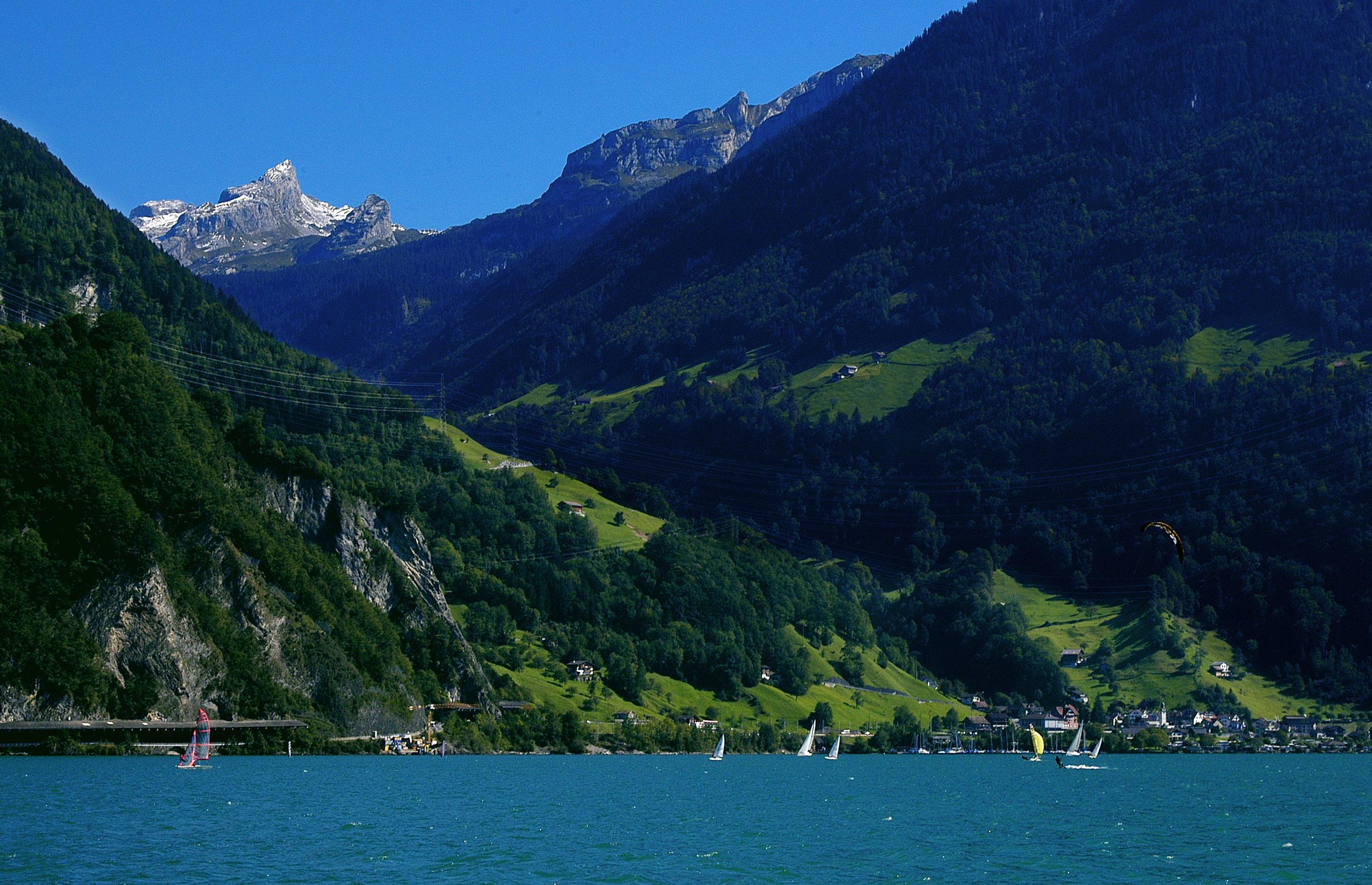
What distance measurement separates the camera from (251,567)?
131750mm

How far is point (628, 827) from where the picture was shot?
226 feet

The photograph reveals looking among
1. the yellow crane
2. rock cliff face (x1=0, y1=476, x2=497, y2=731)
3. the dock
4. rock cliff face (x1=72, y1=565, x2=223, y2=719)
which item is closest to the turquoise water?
the dock

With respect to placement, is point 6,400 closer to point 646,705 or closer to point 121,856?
point 121,856

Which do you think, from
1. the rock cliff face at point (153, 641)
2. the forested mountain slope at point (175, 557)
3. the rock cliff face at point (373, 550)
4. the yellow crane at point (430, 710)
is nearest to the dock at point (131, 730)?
the forested mountain slope at point (175, 557)

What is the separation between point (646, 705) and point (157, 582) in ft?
274

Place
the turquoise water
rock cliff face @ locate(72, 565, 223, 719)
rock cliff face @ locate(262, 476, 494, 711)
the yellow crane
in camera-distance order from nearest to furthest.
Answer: the turquoise water → rock cliff face @ locate(72, 565, 223, 719) → the yellow crane → rock cliff face @ locate(262, 476, 494, 711)

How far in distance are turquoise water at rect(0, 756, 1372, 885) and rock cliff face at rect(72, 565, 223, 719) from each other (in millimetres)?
6932

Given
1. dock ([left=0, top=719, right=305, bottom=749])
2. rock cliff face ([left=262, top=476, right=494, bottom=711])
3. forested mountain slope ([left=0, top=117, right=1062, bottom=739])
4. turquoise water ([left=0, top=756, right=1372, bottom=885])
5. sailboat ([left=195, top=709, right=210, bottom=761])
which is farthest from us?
rock cliff face ([left=262, top=476, right=494, bottom=711])

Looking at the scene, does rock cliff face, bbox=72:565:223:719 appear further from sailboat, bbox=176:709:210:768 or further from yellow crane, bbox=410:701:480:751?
yellow crane, bbox=410:701:480:751

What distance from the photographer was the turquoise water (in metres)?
52.8

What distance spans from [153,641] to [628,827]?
6084 centimetres

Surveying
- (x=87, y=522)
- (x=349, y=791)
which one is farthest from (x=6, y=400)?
(x=349, y=791)

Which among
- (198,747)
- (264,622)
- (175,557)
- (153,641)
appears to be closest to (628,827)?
(198,747)

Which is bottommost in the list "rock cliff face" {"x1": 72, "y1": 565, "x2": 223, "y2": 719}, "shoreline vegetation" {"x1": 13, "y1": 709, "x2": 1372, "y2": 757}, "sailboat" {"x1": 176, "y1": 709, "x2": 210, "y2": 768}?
"shoreline vegetation" {"x1": 13, "y1": 709, "x2": 1372, "y2": 757}
